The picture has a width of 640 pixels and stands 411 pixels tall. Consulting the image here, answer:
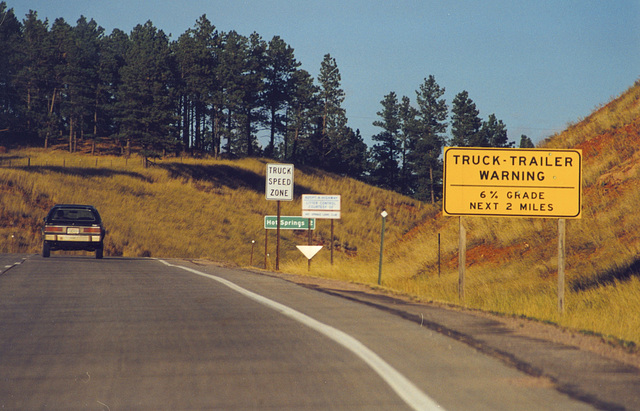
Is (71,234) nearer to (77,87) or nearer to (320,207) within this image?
(320,207)

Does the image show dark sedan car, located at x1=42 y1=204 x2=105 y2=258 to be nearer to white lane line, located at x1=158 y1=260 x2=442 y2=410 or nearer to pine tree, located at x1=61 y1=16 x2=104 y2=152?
white lane line, located at x1=158 y1=260 x2=442 y2=410

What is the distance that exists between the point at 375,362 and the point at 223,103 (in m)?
88.8

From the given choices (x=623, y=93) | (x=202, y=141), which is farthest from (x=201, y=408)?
(x=202, y=141)

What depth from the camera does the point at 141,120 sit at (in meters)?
76.9

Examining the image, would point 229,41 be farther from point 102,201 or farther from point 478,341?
point 478,341

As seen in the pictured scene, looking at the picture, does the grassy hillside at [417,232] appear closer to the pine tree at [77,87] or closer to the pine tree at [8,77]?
the pine tree at [77,87]

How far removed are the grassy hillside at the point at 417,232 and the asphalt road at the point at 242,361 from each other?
8.90 ft

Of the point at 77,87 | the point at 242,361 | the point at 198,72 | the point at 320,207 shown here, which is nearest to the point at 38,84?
the point at 77,87

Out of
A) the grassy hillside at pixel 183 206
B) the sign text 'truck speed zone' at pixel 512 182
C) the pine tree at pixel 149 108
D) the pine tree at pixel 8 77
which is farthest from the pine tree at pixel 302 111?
the sign text 'truck speed zone' at pixel 512 182

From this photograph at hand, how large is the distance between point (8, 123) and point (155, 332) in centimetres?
10166

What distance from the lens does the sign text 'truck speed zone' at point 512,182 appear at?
1380cm

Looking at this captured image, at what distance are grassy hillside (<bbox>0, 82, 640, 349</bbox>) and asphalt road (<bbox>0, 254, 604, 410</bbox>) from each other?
271 cm

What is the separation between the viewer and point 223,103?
93.3 m

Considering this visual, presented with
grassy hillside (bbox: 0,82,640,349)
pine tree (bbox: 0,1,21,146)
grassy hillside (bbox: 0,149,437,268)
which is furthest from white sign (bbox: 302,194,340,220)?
pine tree (bbox: 0,1,21,146)
